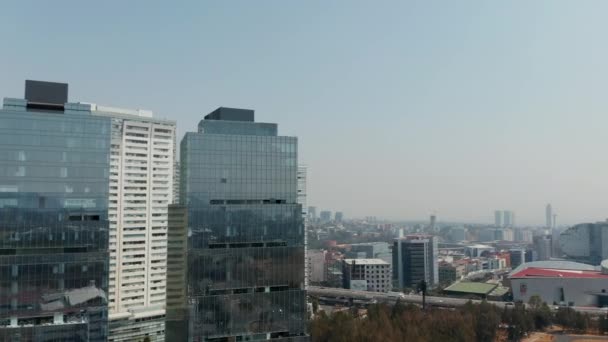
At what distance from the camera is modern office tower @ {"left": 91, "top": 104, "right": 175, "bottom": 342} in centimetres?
7019

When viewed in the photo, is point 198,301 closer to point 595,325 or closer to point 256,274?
point 256,274

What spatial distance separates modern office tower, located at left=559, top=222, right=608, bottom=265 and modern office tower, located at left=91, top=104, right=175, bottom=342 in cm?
14777

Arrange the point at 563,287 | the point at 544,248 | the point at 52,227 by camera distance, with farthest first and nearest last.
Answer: the point at 544,248 < the point at 563,287 < the point at 52,227

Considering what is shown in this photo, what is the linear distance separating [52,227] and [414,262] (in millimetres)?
119269

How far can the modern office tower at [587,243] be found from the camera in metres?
162

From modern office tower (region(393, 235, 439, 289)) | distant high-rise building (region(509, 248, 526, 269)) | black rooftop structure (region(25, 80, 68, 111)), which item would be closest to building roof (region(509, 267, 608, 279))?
modern office tower (region(393, 235, 439, 289))

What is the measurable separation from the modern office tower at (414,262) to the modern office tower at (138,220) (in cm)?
8346

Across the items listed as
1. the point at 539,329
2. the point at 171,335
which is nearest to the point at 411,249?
the point at 539,329

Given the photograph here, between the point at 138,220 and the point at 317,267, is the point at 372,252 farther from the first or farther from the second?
the point at 138,220

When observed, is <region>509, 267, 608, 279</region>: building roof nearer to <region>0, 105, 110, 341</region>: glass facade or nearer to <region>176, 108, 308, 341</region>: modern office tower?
<region>176, 108, 308, 341</region>: modern office tower

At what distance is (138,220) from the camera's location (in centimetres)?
7381

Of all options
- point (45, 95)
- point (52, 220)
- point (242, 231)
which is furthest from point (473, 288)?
point (45, 95)

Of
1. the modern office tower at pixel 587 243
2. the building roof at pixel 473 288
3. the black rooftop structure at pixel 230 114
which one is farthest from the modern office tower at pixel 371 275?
the black rooftop structure at pixel 230 114

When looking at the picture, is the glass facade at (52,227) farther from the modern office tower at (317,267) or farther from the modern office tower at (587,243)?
the modern office tower at (587,243)
